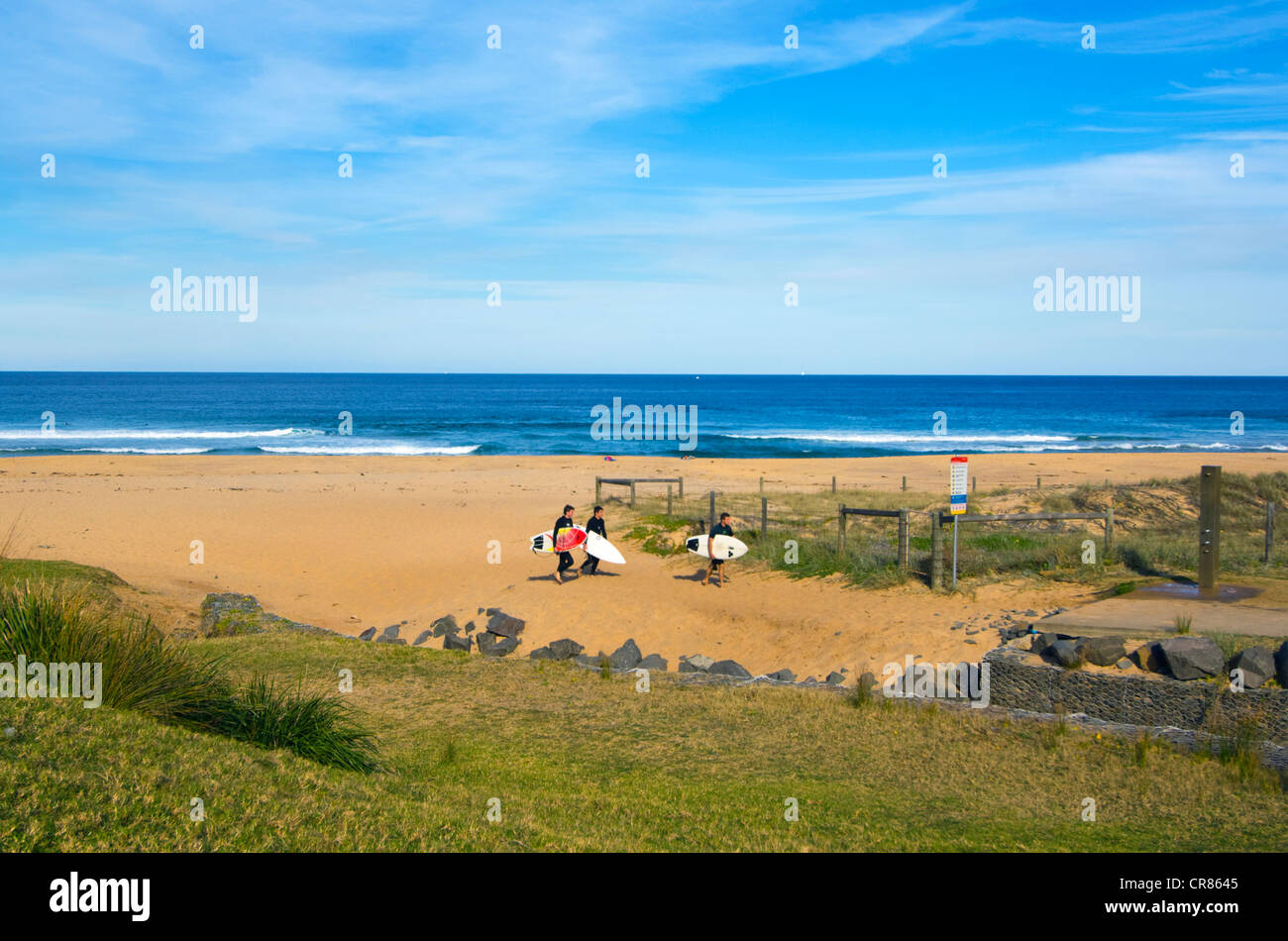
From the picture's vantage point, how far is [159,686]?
6641 mm

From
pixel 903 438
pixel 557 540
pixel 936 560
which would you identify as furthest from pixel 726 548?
pixel 903 438

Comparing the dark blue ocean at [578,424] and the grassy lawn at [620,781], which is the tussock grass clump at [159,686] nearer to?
the grassy lawn at [620,781]

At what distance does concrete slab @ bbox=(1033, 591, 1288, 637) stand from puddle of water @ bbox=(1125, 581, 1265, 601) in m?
0.22

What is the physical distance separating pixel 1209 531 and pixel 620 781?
10087 mm

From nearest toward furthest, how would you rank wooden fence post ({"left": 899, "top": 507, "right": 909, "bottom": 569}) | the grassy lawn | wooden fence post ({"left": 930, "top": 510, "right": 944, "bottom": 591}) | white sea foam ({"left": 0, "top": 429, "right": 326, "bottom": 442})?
the grassy lawn → wooden fence post ({"left": 930, "top": 510, "right": 944, "bottom": 591}) → wooden fence post ({"left": 899, "top": 507, "right": 909, "bottom": 569}) → white sea foam ({"left": 0, "top": 429, "right": 326, "bottom": 442})

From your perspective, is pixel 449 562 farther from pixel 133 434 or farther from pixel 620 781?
pixel 133 434

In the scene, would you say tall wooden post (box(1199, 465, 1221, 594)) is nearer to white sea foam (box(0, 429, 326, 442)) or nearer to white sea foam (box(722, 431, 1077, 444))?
white sea foam (box(722, 431, 1077, 444))

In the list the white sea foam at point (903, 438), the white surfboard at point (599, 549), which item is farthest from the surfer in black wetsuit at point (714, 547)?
the white sea foam at point (903, 438)

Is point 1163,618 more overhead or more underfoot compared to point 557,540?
more underfoot

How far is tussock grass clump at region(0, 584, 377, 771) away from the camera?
6527 mm

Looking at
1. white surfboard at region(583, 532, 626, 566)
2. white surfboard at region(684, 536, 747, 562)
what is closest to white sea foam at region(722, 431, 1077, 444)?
white surfboard at region(583, 532, 626, 566)

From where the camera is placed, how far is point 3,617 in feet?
22.3

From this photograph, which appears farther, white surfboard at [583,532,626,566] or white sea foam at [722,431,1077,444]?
white sea foam at [722,431,1077,444]
